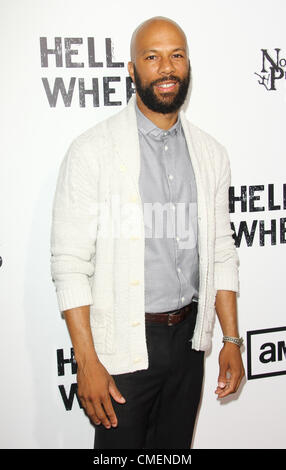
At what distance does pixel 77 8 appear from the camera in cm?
190

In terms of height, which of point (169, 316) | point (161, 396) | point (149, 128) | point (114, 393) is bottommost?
point (161, 396)

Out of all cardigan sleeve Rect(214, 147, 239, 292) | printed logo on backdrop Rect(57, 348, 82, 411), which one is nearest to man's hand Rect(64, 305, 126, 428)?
cardigan sleeve Rect(214, 147, 239, 292)

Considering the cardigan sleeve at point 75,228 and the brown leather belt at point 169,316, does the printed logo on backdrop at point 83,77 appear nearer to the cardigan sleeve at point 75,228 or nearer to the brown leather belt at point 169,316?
the cardigan sleeve at point 75,228

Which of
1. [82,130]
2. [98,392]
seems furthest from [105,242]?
[82,130]

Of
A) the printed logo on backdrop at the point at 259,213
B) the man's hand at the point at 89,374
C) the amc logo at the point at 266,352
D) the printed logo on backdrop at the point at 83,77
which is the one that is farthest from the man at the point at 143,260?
the amc logo at the point at 266,352

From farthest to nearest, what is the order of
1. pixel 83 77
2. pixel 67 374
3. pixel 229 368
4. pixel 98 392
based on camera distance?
1. pixel 67 374
2. pixel 83 77
3. pixel 229 368
4. pixel 98 392

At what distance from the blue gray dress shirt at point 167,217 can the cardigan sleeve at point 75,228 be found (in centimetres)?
19

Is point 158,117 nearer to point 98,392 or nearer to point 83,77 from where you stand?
point 83,77

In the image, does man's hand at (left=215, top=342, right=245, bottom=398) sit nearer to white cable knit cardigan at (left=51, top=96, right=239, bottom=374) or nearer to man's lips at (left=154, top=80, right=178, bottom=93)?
white cable knit cardigan at (left=51, top=96, right=239, bottom=374)

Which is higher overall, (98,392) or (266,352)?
(98,392)

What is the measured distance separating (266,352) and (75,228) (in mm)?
1421

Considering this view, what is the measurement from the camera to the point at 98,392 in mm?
1404

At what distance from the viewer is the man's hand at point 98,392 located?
4.61 ft
